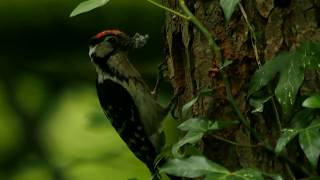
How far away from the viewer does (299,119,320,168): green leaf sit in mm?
1319

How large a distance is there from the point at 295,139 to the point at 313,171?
8 cm

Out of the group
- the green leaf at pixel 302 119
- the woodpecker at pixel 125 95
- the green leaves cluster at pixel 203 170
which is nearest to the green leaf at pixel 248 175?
the green leaves cluster at pixel 203 170

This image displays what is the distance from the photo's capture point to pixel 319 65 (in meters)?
1.42

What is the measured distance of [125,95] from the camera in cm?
242

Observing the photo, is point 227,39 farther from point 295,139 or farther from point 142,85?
point 142,85

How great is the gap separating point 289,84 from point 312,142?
0.13 metres

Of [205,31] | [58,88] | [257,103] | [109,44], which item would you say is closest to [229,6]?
[205,31]

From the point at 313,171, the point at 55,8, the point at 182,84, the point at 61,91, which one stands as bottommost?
the point at 313,171

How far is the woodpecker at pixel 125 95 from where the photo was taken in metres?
2.40

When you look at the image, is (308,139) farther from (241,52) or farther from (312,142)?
(241,52)

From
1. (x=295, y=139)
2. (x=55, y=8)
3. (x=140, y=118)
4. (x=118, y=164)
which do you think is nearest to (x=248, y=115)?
(x=295, y=139)

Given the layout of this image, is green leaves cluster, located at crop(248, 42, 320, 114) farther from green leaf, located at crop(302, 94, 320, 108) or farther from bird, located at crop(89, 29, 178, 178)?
bird, located at crop(89, 29, 178, 178)

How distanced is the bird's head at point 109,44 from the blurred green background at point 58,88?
0.69 metres

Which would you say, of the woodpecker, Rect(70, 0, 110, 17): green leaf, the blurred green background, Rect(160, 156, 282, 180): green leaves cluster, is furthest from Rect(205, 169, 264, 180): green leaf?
the blurred green background
